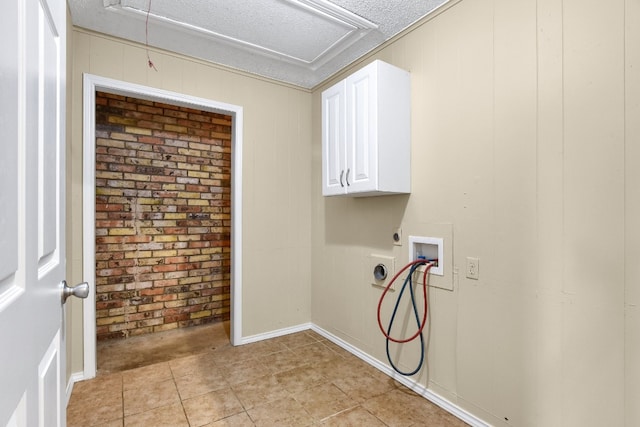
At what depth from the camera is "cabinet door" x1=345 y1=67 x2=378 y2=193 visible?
2086 mm

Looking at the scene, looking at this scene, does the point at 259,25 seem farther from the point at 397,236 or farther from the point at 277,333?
the point at 277,333

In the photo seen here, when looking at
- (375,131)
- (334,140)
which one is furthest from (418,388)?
(334,140)

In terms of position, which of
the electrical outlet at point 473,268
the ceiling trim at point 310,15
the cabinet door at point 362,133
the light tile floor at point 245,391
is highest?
the ceiling trim at point 310,15

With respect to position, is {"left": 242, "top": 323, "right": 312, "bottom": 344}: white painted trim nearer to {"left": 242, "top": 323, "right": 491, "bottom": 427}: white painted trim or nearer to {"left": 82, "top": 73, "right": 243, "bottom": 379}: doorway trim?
{"left": 242, "top": 323, "right": 491, "bottom": 427}: white painted trim

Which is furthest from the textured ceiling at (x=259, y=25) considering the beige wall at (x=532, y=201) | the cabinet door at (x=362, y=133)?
the cabinet door at (x=362, y=133)

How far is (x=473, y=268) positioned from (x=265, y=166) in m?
1.95

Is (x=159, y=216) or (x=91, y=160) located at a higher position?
(x=91, y=160)

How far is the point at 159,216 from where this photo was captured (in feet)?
11.2

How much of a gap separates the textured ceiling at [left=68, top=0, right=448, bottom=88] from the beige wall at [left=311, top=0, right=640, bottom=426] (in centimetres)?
27

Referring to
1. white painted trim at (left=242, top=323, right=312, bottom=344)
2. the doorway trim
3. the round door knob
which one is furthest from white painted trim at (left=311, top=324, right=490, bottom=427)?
the round door knob

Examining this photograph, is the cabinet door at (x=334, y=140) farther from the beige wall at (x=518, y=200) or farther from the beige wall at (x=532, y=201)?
the beige wall at (x=532, y=201)

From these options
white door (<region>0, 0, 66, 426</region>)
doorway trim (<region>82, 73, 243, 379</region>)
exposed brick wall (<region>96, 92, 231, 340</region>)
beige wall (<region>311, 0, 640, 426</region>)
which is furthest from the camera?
exposed brick wall (<region>96, 92, 231, 340</region>)

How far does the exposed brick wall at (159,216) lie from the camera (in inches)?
125

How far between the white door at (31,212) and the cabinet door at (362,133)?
5.12ft
